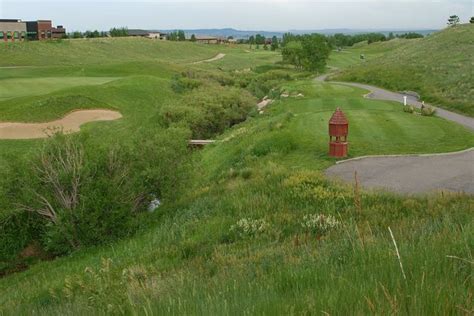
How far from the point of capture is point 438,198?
12672 millimetres

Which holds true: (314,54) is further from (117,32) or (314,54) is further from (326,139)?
→ (117,32)

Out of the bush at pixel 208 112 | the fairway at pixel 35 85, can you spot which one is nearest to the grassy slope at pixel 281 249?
the bush at pixel 208 112

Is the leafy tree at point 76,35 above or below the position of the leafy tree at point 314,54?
above

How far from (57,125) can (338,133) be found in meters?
23.1

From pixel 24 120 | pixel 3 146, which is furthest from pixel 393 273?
pixel 24 120

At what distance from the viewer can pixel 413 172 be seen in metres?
16.8

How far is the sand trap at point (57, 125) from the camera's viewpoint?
33062 mm

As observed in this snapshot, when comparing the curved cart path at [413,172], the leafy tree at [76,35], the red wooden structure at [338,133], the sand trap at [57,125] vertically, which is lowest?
the sand trap at [57,125]

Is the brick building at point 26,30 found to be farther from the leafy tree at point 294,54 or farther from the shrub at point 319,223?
the shrub at point 319,223

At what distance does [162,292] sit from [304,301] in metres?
1.85

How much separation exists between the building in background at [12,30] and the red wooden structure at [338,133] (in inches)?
4771

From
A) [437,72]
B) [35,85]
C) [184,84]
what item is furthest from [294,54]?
[35,85]

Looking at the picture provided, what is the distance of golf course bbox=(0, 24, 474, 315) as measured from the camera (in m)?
4.48

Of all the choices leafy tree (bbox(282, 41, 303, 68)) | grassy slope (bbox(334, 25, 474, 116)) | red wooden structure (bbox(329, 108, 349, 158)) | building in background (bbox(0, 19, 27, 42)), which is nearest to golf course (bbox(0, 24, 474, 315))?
red wooden structure (bbox(329, 108, 349, 158))
